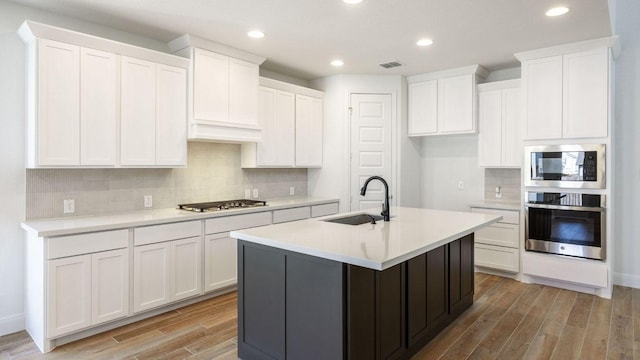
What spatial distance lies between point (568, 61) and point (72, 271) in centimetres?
501

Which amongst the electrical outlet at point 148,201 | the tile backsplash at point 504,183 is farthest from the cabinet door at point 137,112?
the tile backsplash at point 504,183

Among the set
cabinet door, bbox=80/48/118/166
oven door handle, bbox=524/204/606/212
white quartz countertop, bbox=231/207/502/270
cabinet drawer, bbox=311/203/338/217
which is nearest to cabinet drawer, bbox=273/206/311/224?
cabinet drawer, bbox=311/203/338/217

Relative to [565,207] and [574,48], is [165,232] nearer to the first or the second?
[565,207]

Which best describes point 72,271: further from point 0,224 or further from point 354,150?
point 354,150

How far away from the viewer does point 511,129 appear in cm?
463

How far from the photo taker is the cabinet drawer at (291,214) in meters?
4.40

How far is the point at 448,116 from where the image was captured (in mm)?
5070

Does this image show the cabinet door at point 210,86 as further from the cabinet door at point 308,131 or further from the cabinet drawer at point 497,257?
the cabinet drawer at point 497,257

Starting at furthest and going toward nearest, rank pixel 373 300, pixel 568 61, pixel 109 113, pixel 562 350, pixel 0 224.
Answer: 1. pixel 568 61
2. pixel 109 113
3. pixel 0 224
4. pixel 562 350
5. pixel 373 300

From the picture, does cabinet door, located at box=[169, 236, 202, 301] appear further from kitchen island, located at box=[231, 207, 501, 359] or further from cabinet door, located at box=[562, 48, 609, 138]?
cabinet door, located at box=[562, 48, 609, 138]

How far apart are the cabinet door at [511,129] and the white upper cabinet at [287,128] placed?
2.39 m

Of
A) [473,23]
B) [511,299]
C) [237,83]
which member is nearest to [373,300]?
[511,299]

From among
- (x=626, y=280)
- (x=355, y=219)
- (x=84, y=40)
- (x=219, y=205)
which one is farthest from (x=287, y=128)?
(x=626, y=280)

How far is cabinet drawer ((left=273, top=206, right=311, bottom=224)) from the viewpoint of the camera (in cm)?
440
